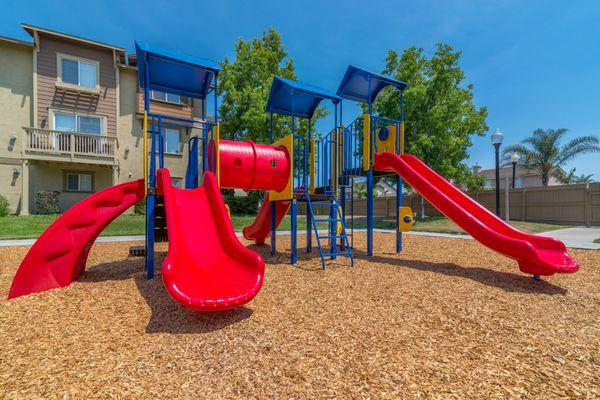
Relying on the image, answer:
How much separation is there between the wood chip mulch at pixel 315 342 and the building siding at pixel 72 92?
15018 millimetres

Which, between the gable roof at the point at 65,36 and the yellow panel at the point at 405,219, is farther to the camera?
the gable roof at the point at 65,36

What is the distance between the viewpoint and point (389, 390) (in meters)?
2.25

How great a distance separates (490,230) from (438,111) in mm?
12994

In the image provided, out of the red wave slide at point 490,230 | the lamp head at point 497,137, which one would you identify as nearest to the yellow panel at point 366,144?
the red wave slide at point 490,230

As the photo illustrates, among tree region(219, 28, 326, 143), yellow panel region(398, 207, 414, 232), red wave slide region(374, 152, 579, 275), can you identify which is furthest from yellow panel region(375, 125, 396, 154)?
tree region(219, 28, 326, 143)

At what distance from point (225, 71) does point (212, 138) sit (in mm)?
18689

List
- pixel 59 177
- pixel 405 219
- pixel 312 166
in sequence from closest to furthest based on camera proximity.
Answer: pixel 312 166
pixel 405 219
pixel 59 177

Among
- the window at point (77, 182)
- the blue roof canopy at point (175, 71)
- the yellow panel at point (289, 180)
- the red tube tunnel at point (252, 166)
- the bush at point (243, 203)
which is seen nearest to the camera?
the blue roof canopy at point (175, 71)

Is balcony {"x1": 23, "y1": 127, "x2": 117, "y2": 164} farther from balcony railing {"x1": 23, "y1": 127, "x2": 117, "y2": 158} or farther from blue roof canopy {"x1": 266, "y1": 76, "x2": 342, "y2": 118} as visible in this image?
blue roof canopy {"x1": 266, "y1": 76, "x2": 342, "y2": 118}

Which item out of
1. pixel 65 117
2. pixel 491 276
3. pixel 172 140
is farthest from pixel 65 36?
pixel 491 276

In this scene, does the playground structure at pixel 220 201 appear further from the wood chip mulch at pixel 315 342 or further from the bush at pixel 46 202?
the bush at pixel 46 202

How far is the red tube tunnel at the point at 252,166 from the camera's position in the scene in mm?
6691

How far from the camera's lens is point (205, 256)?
174 inches

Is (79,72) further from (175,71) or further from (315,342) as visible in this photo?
(315,342)
